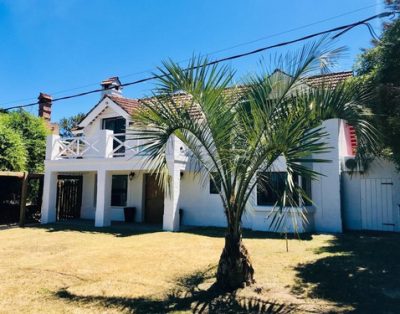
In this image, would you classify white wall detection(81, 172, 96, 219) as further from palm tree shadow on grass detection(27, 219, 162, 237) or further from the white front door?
the white front door

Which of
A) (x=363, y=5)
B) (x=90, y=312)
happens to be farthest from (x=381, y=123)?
(x=90, y=312)

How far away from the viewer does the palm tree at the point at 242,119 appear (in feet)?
20.0

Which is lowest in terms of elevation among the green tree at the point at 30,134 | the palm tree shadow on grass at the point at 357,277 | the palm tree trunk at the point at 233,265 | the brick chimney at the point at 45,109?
the palm tree shadow on grass at the point at 357,277

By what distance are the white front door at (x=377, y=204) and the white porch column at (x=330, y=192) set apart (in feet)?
4.80

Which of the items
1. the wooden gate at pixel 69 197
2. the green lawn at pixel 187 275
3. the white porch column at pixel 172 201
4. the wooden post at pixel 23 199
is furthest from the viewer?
the wooden gate at pixel 69 197

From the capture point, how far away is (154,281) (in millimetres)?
7406

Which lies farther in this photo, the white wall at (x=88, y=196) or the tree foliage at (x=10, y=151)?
the white wall at (x=88, y=196)

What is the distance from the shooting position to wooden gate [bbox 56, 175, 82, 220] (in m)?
20.2

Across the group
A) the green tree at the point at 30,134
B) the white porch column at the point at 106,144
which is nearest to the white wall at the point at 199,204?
the white porch column at the point at 106,144

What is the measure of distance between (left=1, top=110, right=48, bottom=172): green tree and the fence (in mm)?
1416

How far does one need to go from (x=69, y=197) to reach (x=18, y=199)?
2.79 metres

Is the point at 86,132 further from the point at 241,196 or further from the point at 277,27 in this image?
the point at 241,196

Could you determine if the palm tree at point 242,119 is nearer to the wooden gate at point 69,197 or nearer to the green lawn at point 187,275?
the green lawn at point 187,275

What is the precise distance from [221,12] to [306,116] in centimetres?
761
